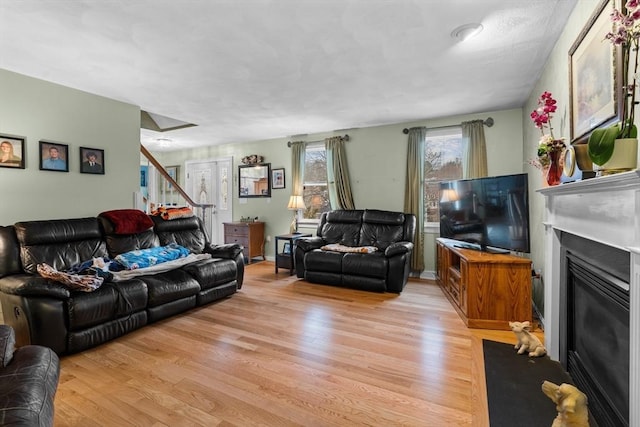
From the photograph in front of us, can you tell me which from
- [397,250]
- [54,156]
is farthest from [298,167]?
[54,156]

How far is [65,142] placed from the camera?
340 centimetres

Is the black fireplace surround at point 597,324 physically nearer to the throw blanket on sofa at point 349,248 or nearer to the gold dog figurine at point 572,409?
the gold dog figurine at point 572,409

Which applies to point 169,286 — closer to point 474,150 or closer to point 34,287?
point 34,287

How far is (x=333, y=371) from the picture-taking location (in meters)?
2.12

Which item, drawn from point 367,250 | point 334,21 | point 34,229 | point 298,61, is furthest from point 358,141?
point 34,229

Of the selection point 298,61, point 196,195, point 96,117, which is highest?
point 298,61

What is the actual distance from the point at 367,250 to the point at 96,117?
12.2 feet

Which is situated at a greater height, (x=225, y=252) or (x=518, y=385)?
(x=225, y=252)

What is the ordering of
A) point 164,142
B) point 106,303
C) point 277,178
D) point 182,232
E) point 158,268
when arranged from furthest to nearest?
1. point 164,142
2. point 277,178
3. point 182,232
4. point 158,268
5. point 106,303

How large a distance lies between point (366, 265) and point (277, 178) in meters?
2.82

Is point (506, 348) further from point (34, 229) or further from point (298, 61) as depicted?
point (34, 229)

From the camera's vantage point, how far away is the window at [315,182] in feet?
18.6

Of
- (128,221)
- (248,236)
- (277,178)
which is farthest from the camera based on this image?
(277,178)

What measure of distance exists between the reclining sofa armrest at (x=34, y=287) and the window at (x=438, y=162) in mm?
4372
